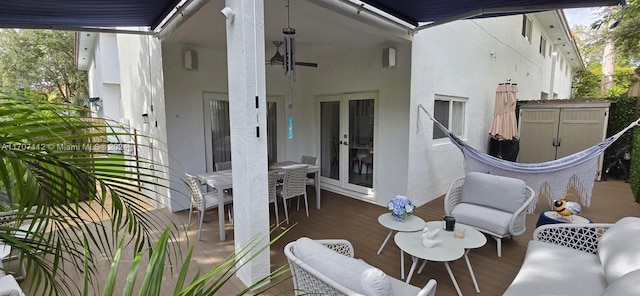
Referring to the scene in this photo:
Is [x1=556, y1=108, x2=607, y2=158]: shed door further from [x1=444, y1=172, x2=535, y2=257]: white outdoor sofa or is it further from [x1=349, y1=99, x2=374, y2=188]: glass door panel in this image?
[x1=349, y1=99, x2=374, y2=188]: glass door panel

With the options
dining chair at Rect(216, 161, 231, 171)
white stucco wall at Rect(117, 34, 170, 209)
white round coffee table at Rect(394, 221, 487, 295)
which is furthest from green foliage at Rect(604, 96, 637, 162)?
white stucco wall at Rect(117, 34, 170, 209)

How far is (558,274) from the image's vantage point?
1.88 metres

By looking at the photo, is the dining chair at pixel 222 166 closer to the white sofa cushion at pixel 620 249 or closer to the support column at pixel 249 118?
the support column at pixel 249 118

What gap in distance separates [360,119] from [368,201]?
1377mm

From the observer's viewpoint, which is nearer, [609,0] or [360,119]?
[609,0]

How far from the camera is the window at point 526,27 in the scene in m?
7.86

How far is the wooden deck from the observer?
8.19ft

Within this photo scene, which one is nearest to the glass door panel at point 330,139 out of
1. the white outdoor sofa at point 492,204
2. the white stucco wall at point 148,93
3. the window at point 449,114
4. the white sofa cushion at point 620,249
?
the window at point 449,114

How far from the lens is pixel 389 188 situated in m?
4.55

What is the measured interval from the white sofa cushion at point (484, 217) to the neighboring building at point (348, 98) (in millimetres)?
1084

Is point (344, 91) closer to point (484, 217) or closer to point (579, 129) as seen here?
point (484, 217)

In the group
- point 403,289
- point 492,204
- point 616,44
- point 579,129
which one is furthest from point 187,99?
point 616,44

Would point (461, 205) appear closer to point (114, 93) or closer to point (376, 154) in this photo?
point (376, 154)

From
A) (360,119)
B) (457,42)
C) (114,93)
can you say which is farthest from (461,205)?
(114,93)
